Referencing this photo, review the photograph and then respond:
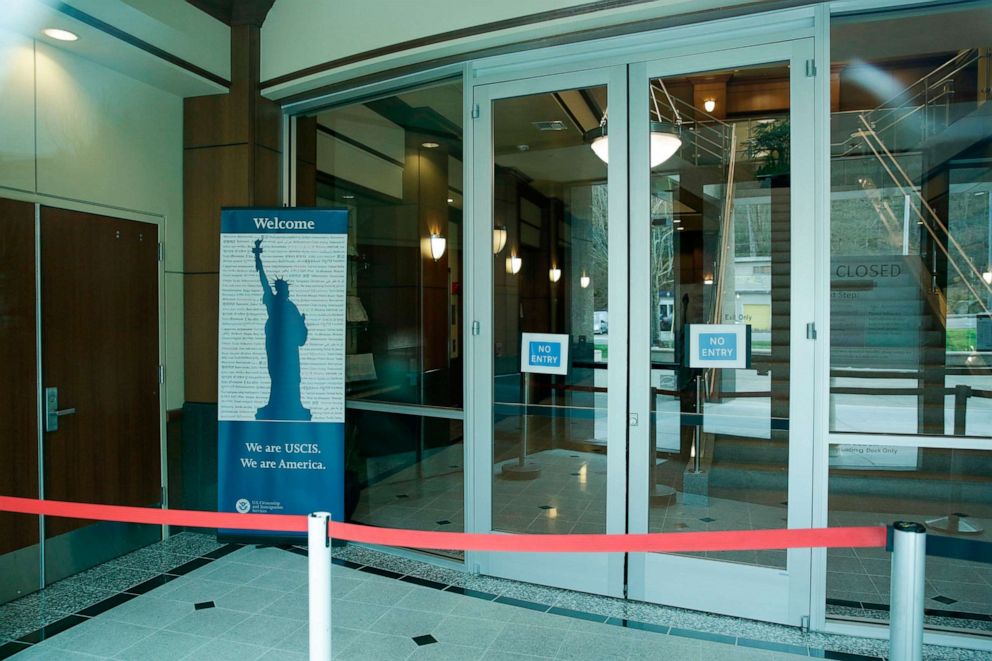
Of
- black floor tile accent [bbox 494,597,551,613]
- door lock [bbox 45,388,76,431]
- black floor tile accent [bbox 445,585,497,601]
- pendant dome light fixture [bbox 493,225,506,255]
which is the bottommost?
black floor tile accent [bbox 445,585,497,601]

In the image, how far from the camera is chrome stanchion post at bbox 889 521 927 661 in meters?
1.96

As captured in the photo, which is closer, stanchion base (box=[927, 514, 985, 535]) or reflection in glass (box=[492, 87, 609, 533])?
reflection in glass (box=[492, 87, 609, 533])

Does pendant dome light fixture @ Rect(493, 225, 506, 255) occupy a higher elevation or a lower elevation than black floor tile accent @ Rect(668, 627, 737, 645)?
higher

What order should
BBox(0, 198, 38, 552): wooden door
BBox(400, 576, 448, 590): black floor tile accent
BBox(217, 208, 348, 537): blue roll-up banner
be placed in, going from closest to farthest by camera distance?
BBox(0, 198, 38, 552): wooden door < BBox(400, 576, 448, 590): black floor tile accent < BBox(217, 208, 348, 537): blue roll-up banner

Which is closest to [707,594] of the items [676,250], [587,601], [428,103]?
[587,601]

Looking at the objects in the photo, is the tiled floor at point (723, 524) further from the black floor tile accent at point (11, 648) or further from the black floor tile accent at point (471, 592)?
the black floor tile accent at point (11, 648)

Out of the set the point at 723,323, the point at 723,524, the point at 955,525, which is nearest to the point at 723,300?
the point at 723,323

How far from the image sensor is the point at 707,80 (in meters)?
3.88

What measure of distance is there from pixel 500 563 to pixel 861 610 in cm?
207

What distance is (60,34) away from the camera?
400 cm

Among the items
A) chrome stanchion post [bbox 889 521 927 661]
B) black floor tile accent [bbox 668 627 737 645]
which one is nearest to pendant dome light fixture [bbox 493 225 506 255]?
black floor tile accent [bbox 668 627 737 645]

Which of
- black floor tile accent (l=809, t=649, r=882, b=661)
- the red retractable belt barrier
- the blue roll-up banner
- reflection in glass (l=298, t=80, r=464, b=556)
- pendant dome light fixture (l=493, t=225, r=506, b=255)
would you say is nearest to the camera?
the red retractable belt barrier

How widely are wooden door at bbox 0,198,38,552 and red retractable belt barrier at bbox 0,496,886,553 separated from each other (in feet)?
5.11

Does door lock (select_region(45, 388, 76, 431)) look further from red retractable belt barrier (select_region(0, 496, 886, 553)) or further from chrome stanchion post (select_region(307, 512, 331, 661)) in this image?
chrome stanchion post (select_region(307, 512, 331, 661))
